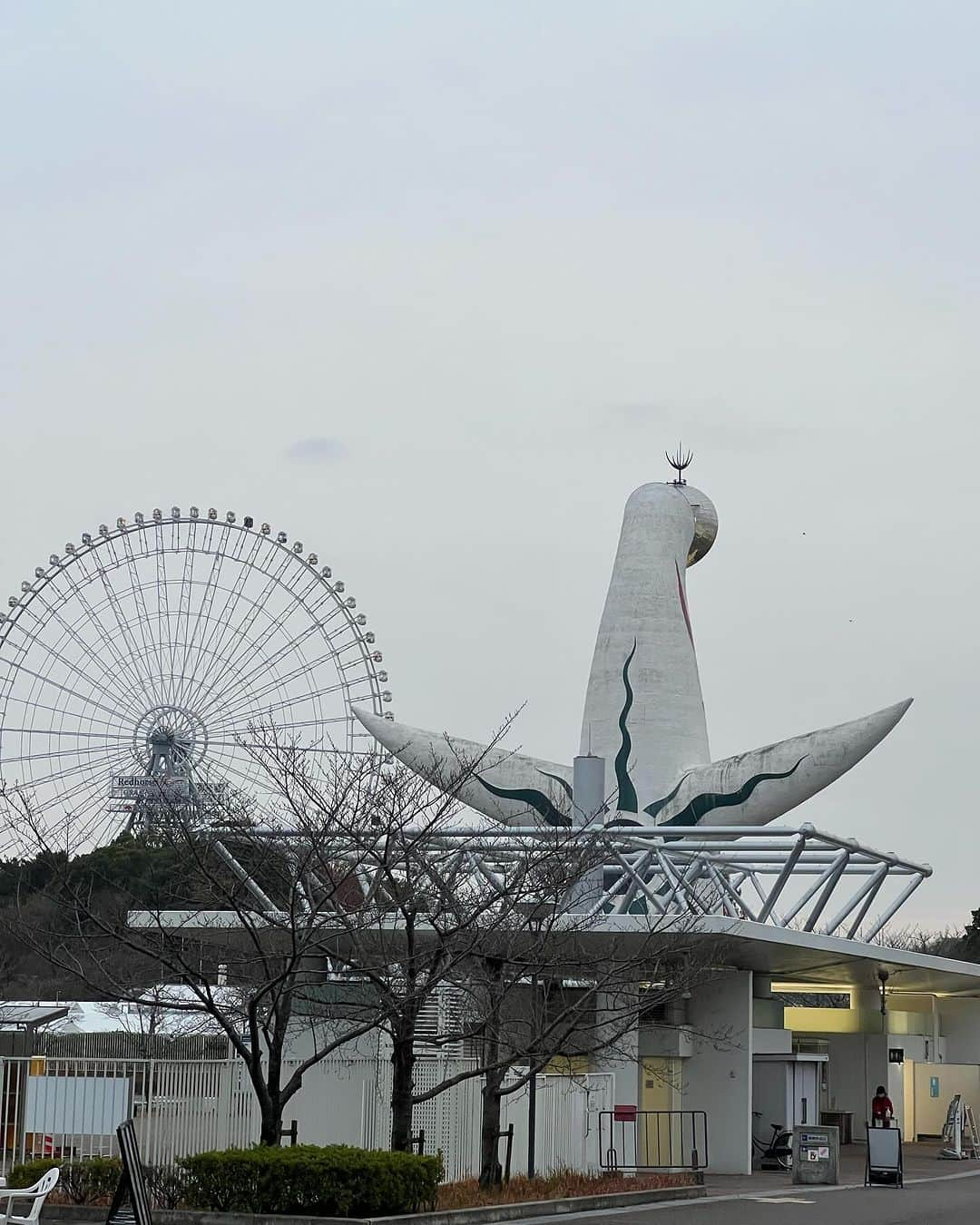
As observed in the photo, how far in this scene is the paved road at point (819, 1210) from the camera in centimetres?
2069

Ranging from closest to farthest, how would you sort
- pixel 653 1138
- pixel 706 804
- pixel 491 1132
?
pixel 491 1132 → pixel 653 1138 → pixel 706 804

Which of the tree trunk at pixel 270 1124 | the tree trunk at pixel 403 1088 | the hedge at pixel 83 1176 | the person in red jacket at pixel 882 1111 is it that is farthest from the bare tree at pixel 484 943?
the person in red jacket at pixel 882 1111

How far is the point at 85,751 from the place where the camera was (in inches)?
1686

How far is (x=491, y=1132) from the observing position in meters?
22.1

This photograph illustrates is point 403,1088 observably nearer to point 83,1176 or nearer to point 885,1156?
point 83,1176

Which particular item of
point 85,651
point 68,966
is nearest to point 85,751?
A: point 85,651

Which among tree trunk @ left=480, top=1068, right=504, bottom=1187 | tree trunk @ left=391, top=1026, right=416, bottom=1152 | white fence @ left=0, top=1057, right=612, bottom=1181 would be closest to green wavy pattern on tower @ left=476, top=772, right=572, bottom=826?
white fence @ left=0, top=1057, right=612, bottom=1181

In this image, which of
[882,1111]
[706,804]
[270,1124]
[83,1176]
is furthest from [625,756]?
[83,1176]

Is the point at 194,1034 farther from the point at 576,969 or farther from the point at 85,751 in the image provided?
the point at 85,751

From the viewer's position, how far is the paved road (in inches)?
814

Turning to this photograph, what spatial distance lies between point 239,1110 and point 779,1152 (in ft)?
43.8

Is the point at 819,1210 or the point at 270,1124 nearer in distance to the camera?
the point at 270,1124

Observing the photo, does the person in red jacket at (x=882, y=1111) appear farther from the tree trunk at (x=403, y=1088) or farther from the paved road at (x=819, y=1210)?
the tree trunk at (x=403, y=1088)

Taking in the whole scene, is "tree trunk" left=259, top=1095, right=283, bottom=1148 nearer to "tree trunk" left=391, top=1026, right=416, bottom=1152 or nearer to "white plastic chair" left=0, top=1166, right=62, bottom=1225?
"tree trunk" left=391, top=1026, right=416, bottom=1152
